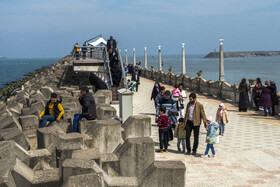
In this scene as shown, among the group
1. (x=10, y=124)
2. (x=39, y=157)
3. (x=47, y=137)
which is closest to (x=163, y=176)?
(x=39, y=157)

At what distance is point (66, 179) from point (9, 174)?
2.81 ft

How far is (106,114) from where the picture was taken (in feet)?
33.6

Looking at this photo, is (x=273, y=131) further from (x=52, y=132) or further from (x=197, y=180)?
(x=52, y=132)

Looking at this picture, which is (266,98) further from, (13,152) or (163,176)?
(13,152)

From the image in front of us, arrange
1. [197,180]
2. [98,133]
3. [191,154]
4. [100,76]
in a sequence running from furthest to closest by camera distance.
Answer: [100,76] < [191,154] < [98,133] < [197,180]

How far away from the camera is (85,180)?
498cm

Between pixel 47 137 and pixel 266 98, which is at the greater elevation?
pixel 266 98

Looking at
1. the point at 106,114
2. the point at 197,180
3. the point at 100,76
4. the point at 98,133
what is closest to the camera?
the point at 197,180

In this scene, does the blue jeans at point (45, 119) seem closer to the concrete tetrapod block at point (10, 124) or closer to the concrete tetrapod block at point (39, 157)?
the concrete tetrapod block at point (10, 124)

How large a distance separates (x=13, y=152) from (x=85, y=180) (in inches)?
106

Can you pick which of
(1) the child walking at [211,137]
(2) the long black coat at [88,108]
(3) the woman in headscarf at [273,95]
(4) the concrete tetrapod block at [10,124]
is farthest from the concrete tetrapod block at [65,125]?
(3) the woman in headscarf at [273,95]

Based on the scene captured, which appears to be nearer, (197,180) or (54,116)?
(197,180)

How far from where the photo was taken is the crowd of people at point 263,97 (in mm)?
15211

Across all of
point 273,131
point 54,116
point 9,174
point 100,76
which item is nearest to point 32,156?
point 9,174
